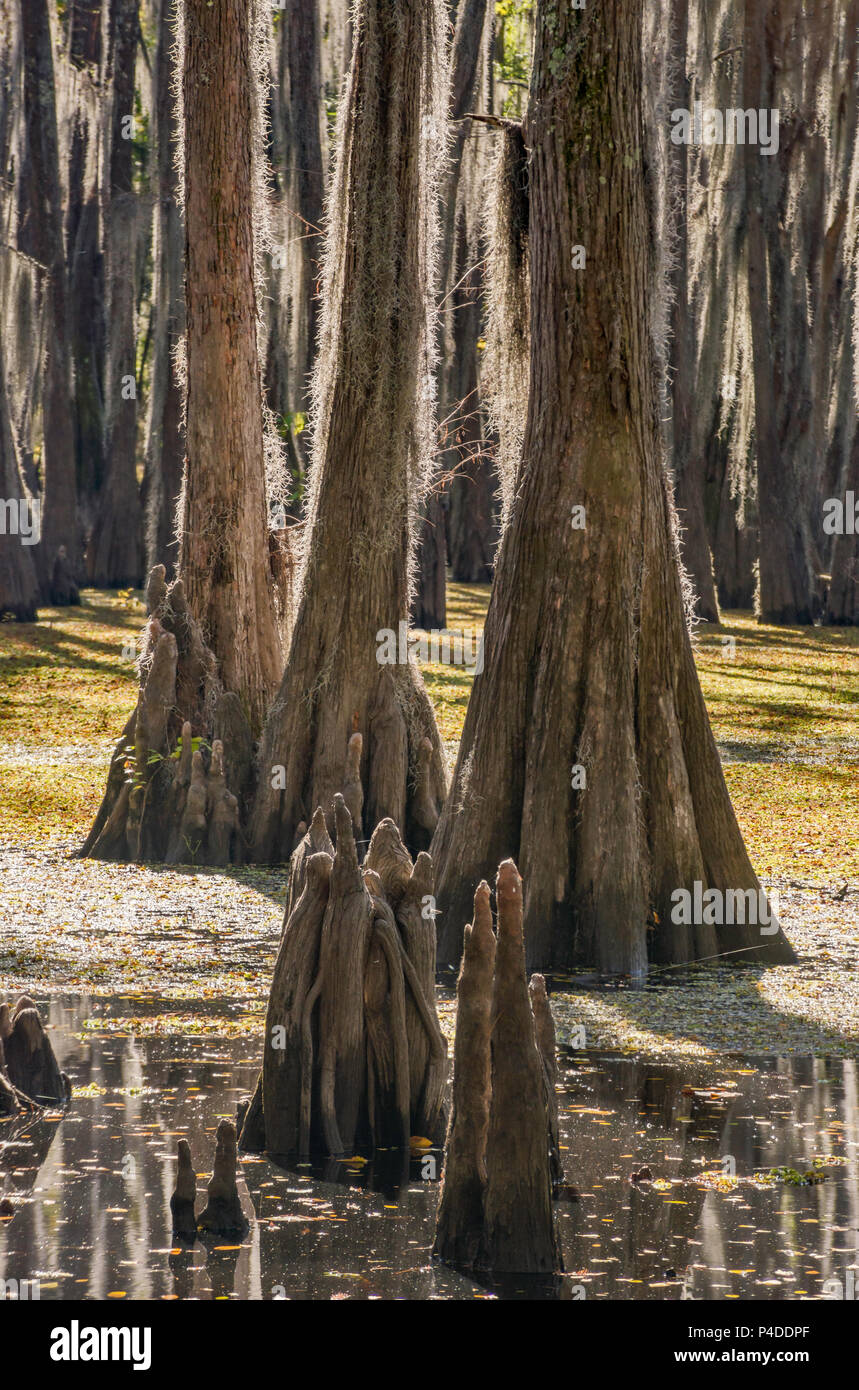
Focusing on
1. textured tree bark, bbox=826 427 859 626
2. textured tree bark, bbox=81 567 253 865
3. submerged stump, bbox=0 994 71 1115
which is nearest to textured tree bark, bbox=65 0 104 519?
textured tree bark, bbox=826 427 859 626

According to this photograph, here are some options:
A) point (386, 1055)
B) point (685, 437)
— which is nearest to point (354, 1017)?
point (386, 1055)

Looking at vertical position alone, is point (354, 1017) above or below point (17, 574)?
below

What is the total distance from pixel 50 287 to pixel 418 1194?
22.6m

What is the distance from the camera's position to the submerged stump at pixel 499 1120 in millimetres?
4457

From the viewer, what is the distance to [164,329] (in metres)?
23.8

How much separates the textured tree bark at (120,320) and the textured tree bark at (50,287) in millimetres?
1225

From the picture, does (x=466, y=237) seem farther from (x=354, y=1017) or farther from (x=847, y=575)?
(x=354, y=1017)

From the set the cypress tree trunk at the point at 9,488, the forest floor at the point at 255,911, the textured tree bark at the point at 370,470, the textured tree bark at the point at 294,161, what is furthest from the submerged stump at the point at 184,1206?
the cypress tree trunk at the point at 9,488

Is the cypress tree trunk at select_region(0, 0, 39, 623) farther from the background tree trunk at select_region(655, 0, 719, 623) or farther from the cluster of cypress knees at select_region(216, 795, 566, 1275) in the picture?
the cluster of cypress knees at select_region(216, 795, 566, 1275)

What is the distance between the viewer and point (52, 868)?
10.0m

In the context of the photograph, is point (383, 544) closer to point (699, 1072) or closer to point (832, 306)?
point (699, 1072)

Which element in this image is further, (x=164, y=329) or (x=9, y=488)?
(x=164, y=329)

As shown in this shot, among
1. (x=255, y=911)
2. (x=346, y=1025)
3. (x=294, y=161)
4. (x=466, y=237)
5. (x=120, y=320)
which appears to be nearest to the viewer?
(x=346, y=1025)
